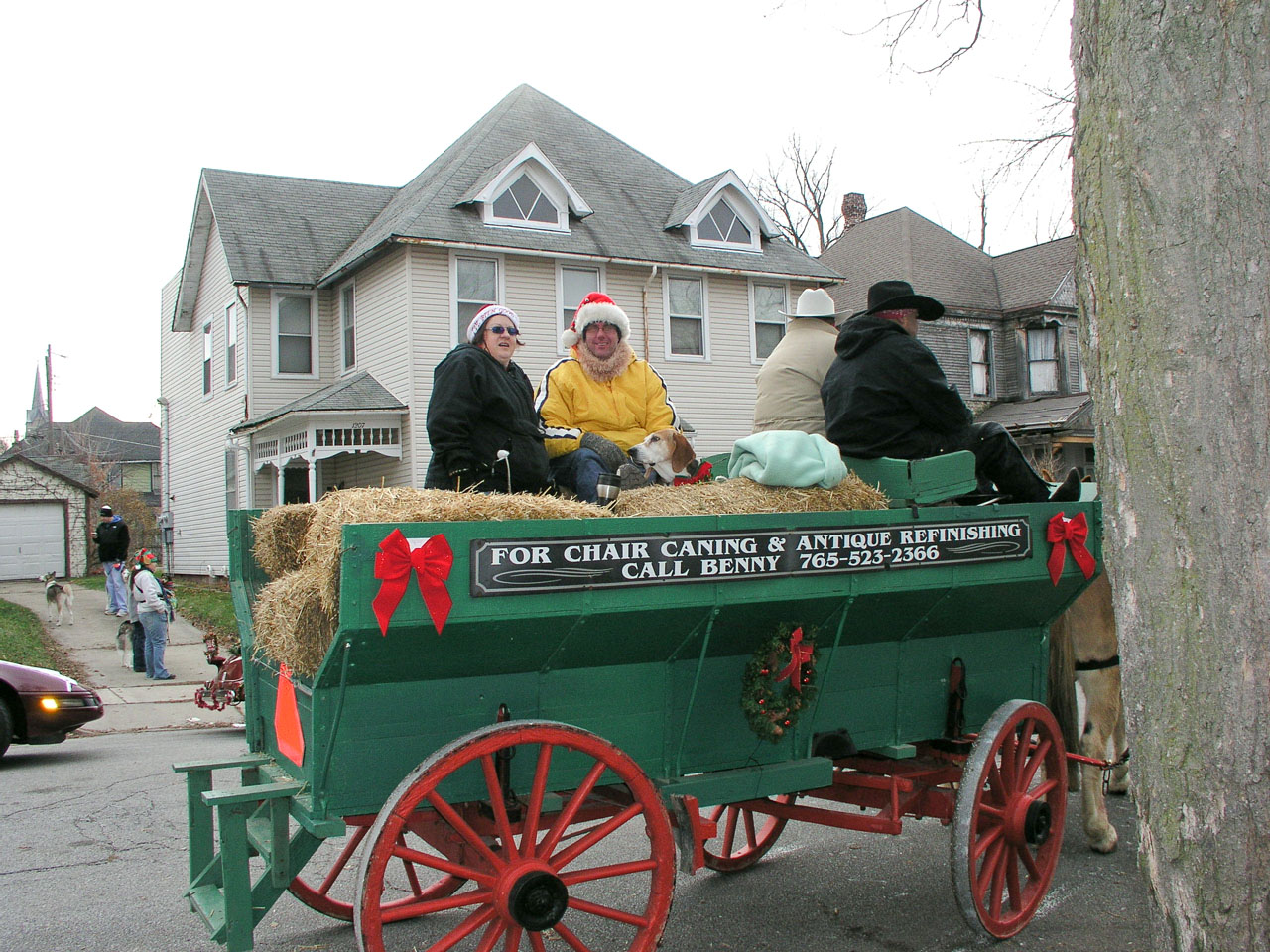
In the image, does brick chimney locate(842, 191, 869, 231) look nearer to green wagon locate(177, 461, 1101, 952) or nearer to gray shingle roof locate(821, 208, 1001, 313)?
gray shingle roof locate(821, 208, 1001, 313)

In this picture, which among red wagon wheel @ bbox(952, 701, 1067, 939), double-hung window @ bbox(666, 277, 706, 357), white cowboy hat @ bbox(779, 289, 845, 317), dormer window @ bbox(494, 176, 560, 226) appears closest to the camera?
red wagon wheel @ bbox(952, 701, 1067, 939)

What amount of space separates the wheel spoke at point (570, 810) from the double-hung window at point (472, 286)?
15.6 metres

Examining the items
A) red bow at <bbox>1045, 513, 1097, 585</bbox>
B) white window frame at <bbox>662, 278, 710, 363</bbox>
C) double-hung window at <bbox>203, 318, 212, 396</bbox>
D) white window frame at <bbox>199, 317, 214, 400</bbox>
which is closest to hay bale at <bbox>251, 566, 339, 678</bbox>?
red bow at <bbox>1045, 513, 1097, 585</bbox>

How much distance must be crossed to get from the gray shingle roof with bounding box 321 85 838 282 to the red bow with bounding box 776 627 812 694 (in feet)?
49.3

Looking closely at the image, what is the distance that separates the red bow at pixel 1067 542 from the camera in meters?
4.66

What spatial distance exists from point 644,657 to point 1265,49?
2.50m

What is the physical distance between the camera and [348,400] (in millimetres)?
18406

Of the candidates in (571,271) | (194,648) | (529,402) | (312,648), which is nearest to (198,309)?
(571,271)

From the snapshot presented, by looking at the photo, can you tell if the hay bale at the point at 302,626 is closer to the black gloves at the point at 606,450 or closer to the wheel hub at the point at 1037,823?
the black gloves at the point at 606,450

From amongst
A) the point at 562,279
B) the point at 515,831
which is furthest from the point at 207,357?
the point at 515,831

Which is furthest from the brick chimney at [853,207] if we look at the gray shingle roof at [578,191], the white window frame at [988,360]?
the gray shingle roof at [578,191]

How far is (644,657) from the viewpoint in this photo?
12.3ft

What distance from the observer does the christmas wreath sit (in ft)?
12.5

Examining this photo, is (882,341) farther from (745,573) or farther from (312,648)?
(312,648)
